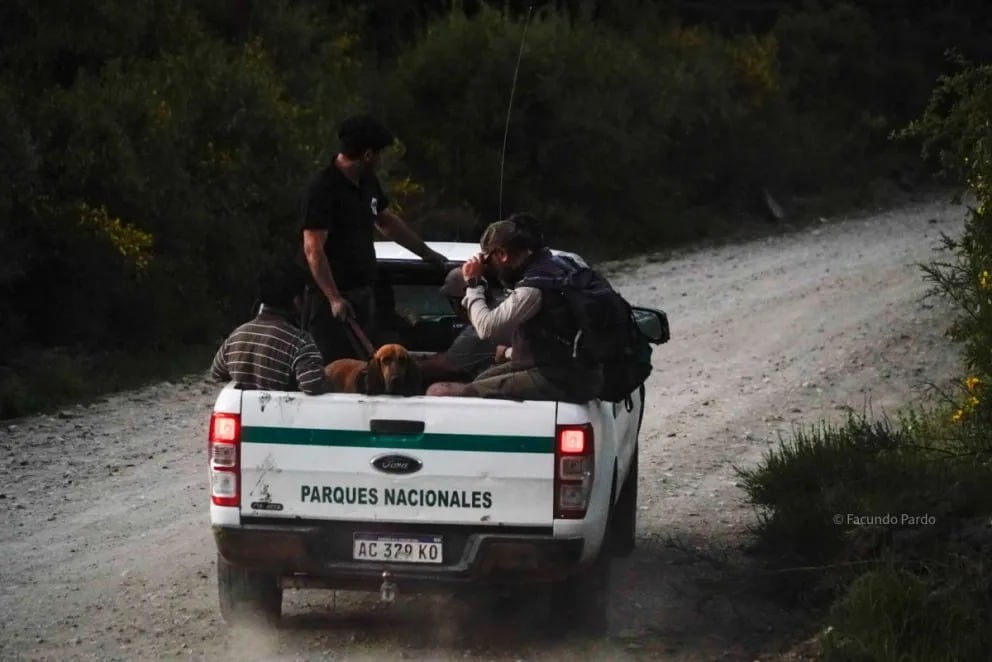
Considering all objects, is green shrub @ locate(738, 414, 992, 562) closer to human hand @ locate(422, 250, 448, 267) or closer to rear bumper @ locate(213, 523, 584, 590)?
rear bumper @ locate(213, 523, 584, 590)

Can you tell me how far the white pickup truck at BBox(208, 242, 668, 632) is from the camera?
6816mm

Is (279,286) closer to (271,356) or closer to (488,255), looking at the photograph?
(271,356)

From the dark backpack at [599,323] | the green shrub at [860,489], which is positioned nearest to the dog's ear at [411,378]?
the dark backpack at [599,323]

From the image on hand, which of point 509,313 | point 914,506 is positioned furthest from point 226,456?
point 914,506

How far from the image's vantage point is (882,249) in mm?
23156

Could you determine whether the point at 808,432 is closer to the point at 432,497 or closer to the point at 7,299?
the point at 432,497

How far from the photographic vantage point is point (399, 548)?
692cm

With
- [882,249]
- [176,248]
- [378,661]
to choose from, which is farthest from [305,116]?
[378,661]

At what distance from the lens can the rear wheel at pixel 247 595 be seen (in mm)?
7242

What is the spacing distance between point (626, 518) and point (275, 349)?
2.43 metres

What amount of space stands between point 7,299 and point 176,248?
5.79ft

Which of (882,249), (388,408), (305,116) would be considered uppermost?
(388,408)

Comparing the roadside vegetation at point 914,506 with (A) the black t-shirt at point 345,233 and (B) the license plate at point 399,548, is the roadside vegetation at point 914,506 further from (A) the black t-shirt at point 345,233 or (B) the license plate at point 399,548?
(A) the black t-shirt at point 345,233

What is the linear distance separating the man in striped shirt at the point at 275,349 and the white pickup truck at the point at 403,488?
13.7 inches
